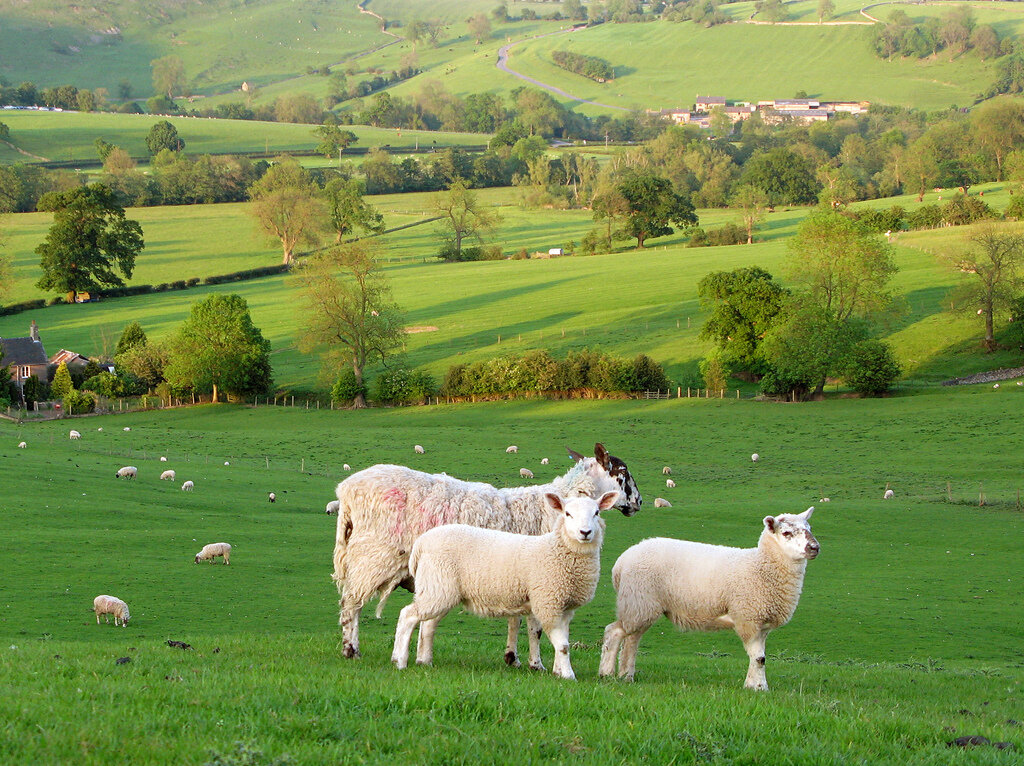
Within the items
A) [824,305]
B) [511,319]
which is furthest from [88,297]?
[824,305]

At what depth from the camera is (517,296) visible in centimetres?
9394

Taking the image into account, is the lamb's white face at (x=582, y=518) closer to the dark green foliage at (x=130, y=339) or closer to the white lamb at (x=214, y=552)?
the white lamb at (x=214, y=552)

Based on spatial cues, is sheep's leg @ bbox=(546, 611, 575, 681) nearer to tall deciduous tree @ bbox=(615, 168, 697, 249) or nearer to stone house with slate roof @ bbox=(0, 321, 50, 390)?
stone house with slate roof @ bbox=(0, 321, 50, 390)

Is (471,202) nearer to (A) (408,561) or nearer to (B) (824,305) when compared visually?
(B) (824,305)

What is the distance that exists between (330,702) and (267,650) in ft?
15.5

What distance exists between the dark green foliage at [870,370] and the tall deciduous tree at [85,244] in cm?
7070

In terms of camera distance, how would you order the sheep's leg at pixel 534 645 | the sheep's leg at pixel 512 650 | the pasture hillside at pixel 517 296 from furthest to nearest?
the pasture hillside at pixel 517 296
the sheep's leg at pixel 512 650
the sheep's leg at pixel 534 645

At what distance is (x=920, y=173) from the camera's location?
429 ft

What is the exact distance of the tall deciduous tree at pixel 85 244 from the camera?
95.9 m

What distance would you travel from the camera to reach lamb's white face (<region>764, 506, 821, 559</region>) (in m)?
11.2

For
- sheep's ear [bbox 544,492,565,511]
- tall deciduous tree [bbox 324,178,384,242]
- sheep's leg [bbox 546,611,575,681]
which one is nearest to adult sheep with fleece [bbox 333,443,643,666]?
sheep's ear [bbox 544,492,565,511]

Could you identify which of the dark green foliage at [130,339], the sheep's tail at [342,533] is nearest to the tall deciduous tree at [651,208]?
the dark green foliage at [130,339]

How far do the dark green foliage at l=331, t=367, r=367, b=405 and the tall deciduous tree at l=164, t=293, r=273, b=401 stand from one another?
545 centimetres

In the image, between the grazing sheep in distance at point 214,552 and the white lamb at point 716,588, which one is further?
the grazing sheep in distance at point 214,552
